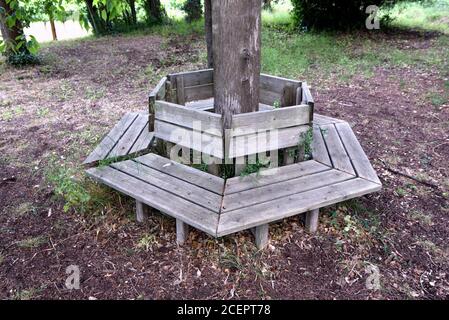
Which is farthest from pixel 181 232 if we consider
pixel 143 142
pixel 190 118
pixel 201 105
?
pixel 201 105

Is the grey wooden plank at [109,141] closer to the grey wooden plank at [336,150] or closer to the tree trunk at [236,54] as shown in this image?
the tree trunk at [236,54]

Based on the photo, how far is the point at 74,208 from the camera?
306 cm

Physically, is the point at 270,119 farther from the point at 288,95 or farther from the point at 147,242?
the point at 147,242

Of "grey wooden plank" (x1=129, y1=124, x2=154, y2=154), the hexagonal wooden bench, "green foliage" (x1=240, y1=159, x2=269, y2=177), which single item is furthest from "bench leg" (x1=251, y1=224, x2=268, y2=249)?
"grey wooden plank" (x1=129, y1=124, x2=154, y2=154)

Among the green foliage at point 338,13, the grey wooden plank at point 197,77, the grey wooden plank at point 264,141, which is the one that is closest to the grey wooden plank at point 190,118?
the grey wooden plank at point 264,141

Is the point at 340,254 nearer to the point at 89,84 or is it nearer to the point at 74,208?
the point at 74,208

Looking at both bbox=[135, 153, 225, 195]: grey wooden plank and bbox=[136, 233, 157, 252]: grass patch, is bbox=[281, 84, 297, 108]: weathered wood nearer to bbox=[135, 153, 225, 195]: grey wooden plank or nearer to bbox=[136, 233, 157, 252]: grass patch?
bbox=[135, 153, 225, 195]: grey wooden plank

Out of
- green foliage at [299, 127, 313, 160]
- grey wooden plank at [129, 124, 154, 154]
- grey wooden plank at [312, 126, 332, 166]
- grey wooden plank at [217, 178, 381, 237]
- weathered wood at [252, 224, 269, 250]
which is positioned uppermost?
green foliage at [299, 127, 313, 160]

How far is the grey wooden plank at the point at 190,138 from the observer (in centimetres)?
265

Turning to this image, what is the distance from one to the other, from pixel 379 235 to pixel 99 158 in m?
2.32

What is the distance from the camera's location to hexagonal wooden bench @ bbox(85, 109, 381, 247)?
93.0 inches

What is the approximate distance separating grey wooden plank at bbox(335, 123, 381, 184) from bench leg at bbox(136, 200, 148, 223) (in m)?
1.66

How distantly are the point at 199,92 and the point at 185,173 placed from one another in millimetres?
1260

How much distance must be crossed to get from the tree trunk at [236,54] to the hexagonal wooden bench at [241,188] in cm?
58
